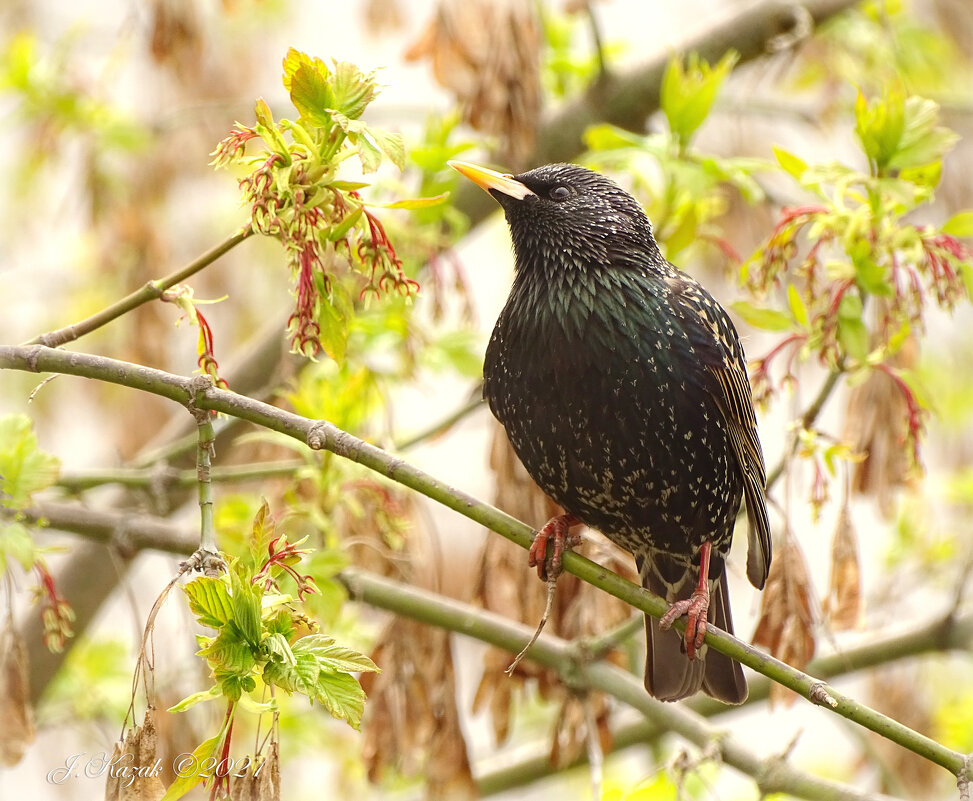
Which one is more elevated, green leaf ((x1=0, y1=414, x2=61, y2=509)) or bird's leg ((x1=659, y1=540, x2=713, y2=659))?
green leaf ((x1=0, y1=414, x2=61, y2=509))

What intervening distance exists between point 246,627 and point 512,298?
53.4 inches

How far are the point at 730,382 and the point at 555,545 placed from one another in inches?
22.7

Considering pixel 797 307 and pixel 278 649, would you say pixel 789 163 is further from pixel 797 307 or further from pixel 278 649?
pixel 278 649

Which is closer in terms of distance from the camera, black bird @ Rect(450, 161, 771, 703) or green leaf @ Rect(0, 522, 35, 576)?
green leaf @ Rect(0, 522, 35, 576)

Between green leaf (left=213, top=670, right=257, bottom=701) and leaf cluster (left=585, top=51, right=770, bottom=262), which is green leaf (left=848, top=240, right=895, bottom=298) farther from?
green leaf (left=213, top=670, right=257, bottom=701)

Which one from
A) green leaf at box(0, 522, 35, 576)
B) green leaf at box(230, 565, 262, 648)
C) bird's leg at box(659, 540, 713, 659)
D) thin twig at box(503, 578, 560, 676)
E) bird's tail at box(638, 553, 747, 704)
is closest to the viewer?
green leaf at box(230, 565, 262, 648)

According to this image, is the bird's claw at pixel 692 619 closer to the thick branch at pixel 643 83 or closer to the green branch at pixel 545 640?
the green branch at pixel 545 640

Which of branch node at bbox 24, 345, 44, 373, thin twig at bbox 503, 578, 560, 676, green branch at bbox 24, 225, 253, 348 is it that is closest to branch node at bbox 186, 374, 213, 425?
green branch at bbox 24, 225, 253, 348

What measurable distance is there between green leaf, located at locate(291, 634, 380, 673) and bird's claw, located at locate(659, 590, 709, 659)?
3.25 ft

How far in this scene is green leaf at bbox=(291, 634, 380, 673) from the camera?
1.89 metres

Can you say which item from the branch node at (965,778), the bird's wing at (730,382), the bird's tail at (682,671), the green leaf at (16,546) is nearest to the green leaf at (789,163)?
the bird's wing at (730,382)

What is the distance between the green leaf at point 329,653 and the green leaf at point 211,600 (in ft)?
0.39

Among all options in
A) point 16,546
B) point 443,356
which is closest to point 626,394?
point 443,356

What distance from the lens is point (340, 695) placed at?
1875 mm
